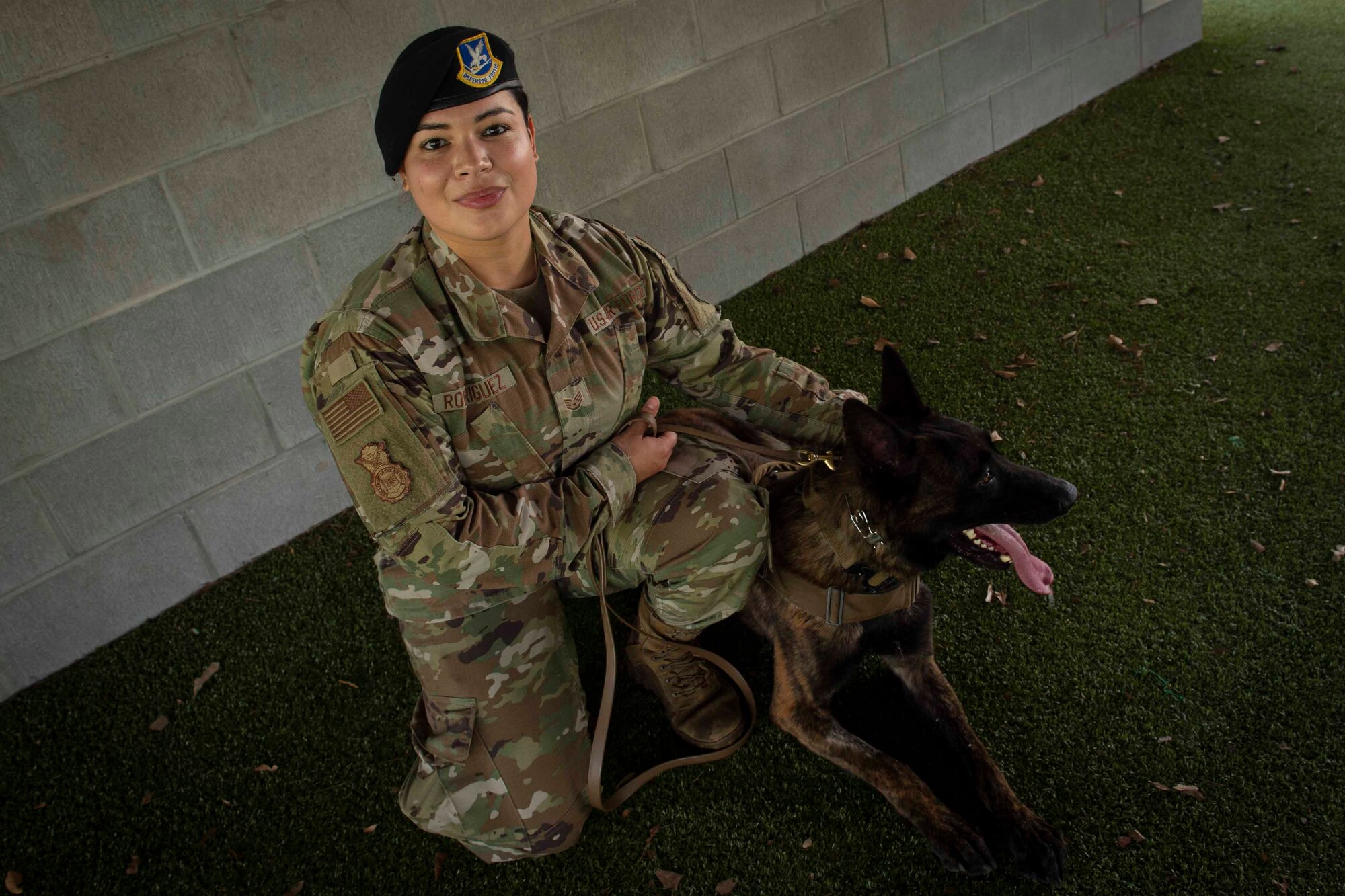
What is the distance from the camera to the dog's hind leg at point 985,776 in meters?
1.83

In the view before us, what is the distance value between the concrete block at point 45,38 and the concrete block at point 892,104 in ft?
9.04

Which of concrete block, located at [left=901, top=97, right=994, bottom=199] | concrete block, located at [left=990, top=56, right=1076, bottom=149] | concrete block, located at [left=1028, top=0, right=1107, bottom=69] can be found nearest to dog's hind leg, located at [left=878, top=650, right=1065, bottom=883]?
concrete block, located at [left=901, top=97, right=994, bottom=199]

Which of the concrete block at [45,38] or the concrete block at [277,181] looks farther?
the concrete block at [277,181]

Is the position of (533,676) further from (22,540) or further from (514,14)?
(514,14)

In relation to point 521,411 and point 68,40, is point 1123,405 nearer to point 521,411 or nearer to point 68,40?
point 521,411

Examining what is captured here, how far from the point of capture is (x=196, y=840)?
227cm

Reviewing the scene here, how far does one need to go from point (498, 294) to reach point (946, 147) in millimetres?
3218

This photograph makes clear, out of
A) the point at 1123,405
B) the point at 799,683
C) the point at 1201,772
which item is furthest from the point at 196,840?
the point at 1123,405

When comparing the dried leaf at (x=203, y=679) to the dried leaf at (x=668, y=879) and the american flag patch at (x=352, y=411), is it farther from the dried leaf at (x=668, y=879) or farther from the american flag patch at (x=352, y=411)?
the dried leaf at (x=668, y=879)

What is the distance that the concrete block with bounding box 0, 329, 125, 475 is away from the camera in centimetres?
260

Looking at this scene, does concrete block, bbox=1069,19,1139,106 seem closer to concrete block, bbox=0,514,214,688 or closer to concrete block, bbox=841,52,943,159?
concrete block, bbox=841,52,943,159

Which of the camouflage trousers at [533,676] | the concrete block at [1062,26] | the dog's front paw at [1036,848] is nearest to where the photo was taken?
the dog's front paw at [1036,848]

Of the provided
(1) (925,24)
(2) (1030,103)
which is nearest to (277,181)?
(1) (925,24)

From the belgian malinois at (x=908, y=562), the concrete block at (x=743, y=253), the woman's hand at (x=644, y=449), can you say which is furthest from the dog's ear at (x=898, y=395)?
the concrete block at (x=743, y=253)
